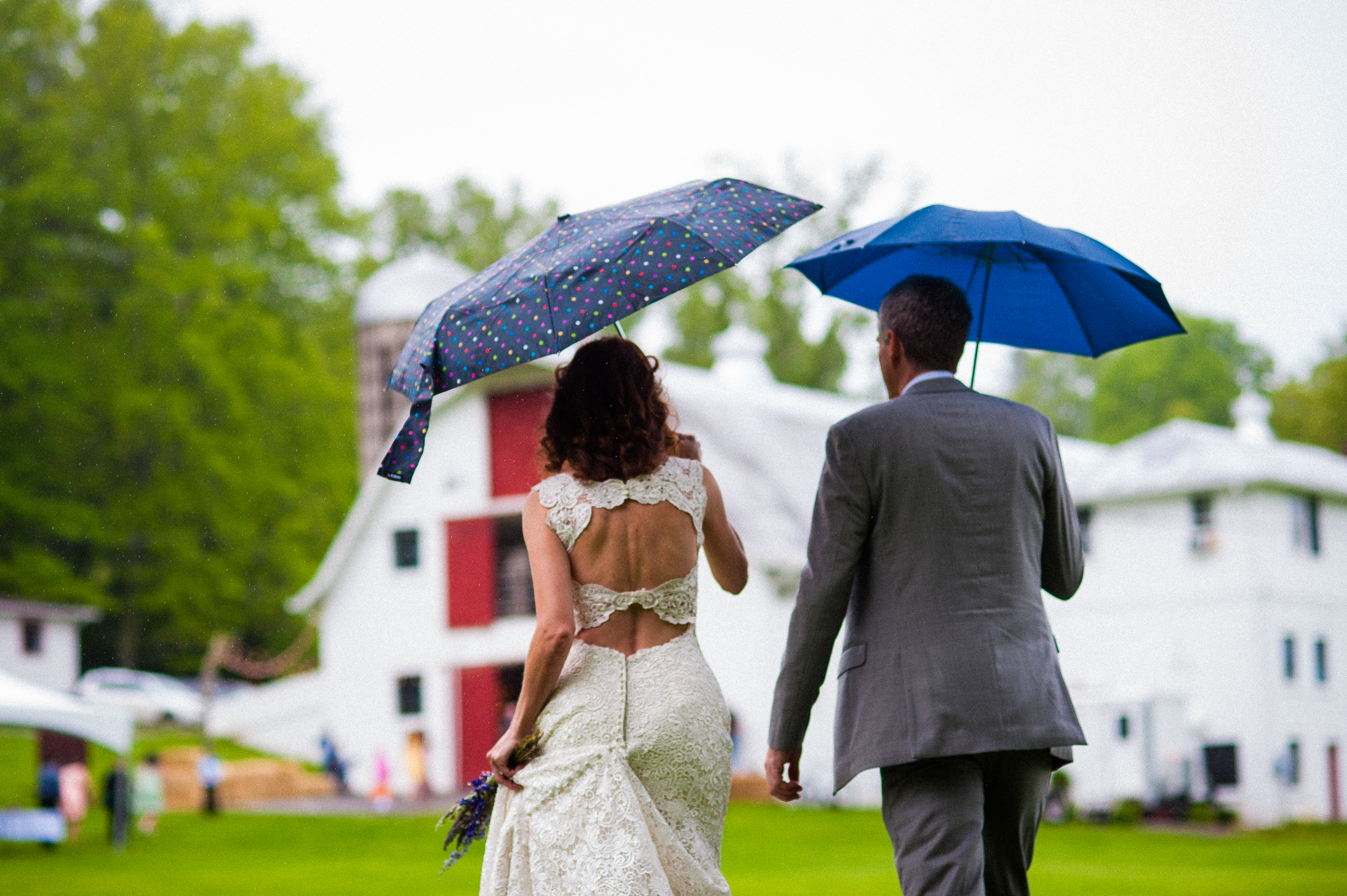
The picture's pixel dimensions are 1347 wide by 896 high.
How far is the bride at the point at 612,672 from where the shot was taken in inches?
161

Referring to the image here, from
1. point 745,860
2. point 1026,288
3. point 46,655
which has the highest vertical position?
point 1026,288

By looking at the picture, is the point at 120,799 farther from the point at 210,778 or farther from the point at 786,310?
the point at 786,310

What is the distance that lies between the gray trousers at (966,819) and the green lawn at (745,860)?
1096 cm

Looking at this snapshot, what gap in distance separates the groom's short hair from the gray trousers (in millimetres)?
971

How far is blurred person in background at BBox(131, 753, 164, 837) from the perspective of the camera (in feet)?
85.7

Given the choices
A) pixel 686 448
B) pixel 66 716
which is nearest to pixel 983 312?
pixel 686 448

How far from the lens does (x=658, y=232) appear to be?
4277mm

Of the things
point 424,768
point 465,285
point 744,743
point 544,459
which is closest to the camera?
point 544,459

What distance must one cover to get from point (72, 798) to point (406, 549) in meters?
8.12

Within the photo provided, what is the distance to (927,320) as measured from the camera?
4.08 m

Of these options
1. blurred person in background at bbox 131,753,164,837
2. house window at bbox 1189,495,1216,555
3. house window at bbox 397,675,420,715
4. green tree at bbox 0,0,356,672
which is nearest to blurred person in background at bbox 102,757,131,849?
blurred person in background at bbox 131,753,164,837

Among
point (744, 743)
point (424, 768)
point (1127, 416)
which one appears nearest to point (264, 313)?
point (424, 768)

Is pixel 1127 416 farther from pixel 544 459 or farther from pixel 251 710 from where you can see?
pixel 544 459

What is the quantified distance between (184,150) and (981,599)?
134 ft
